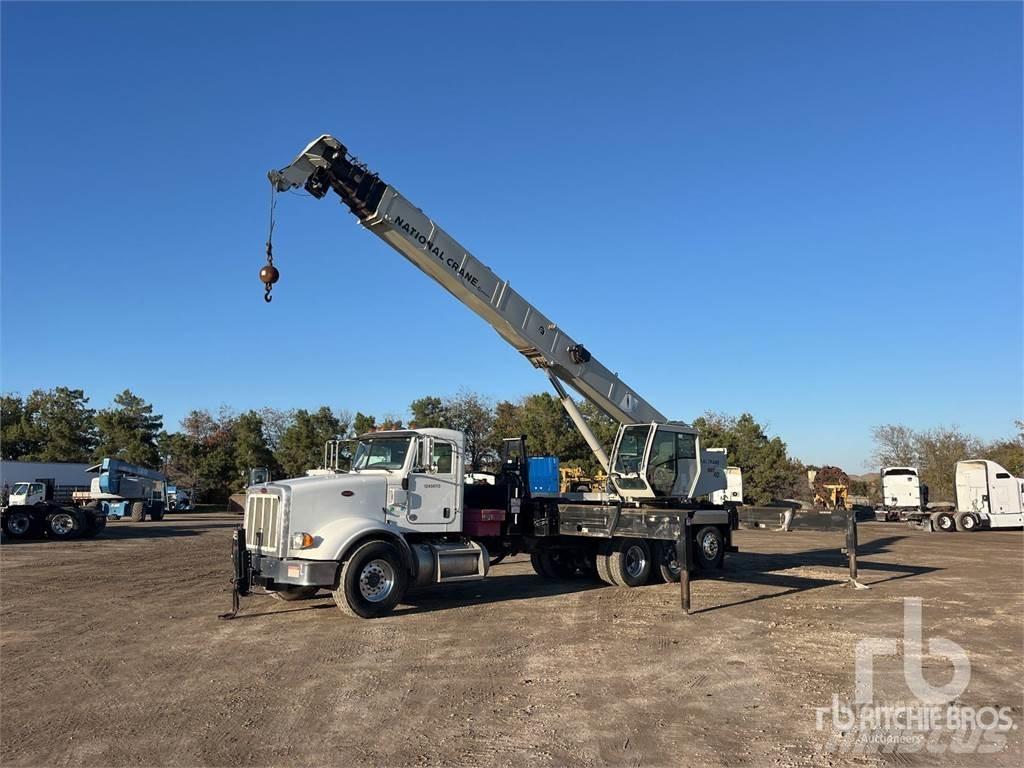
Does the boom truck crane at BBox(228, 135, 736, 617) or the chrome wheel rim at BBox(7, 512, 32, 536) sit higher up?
the boom truck crane at BBox(228, 135, 736, 617)

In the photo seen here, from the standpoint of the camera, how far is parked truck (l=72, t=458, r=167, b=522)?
36406 millimetres

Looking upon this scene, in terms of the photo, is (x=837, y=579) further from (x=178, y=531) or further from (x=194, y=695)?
(x=178, y=531)

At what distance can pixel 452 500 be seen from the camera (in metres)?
11.5

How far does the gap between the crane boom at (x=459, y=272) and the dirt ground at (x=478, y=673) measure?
3.83 m

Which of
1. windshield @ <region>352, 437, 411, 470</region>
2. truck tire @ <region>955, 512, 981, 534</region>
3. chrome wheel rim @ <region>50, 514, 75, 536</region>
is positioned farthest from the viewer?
truck tire @ <region>955, 512, 981, 534</region>

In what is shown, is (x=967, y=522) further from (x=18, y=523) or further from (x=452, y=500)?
(x=18, y=523)

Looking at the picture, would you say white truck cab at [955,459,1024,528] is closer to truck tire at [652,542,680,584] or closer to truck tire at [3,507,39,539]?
truck tire at [652,542,680,584]

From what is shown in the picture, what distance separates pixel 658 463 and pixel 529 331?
3469 millimetres

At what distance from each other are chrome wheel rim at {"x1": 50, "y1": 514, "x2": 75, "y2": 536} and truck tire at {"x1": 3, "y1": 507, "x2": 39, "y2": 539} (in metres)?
0.53

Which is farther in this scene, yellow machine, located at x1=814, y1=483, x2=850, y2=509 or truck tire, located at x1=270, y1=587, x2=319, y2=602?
yellow machine, located at x1=814, y1=483, x2=850, y2=509

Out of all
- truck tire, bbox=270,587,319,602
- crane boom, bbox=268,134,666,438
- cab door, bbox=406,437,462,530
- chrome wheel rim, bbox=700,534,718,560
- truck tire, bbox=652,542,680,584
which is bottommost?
truck tire, bbox=270,587,319,602

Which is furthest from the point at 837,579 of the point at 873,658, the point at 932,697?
the point at 932,697

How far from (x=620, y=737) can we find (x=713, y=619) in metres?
5.10

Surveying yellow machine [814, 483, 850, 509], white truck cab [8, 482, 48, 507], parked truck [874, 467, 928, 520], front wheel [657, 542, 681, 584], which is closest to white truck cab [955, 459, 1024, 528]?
parked truck [874, 467, 928, 520]
